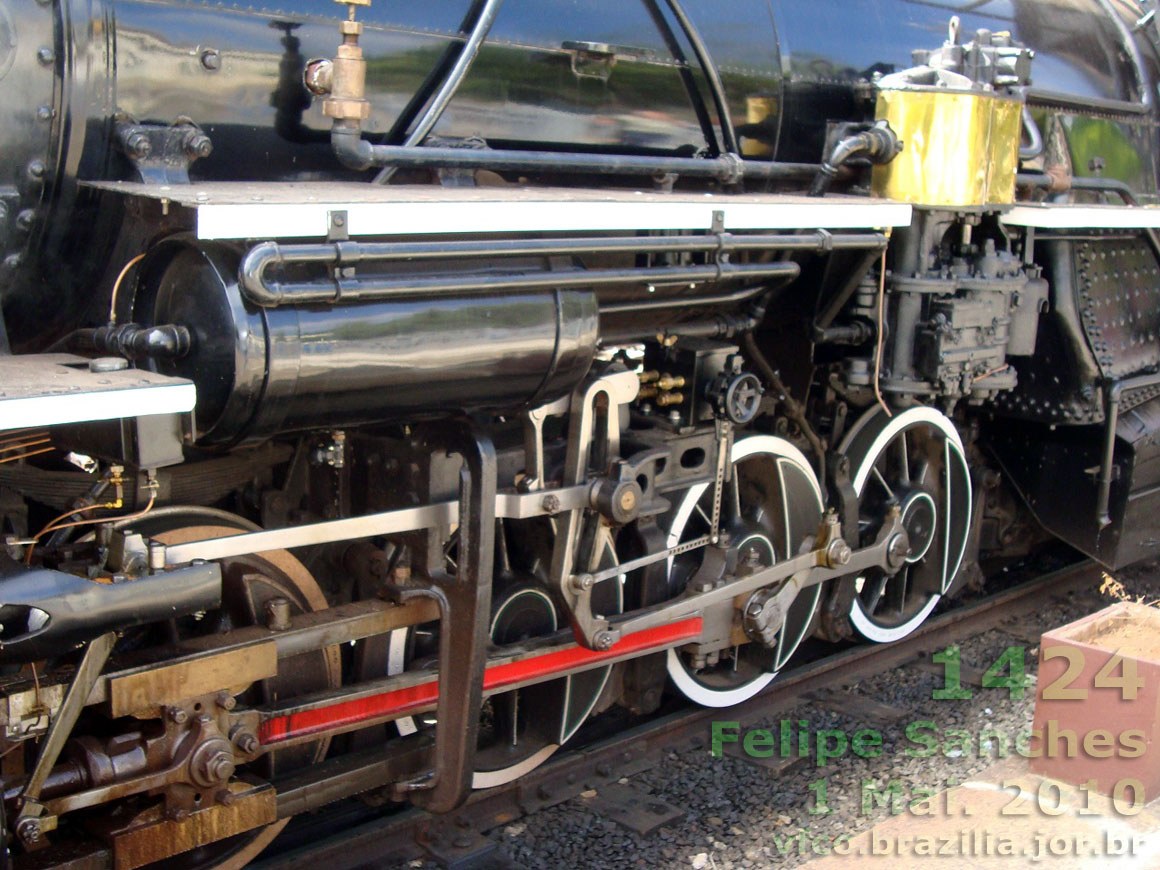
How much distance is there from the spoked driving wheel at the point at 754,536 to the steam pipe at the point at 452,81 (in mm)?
1666

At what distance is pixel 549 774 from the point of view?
Answer: 4.04m

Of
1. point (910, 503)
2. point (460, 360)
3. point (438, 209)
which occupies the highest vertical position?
point (438, 209)

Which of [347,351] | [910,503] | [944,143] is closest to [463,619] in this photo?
[347,351]

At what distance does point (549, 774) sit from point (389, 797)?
748 millimetres

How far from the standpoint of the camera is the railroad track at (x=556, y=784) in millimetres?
3539

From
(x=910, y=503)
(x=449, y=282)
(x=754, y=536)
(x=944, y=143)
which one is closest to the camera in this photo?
(x=449, y=282)

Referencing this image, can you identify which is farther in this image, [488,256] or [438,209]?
[488,256]

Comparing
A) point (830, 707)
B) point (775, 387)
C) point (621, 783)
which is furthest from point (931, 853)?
point (775, 387)

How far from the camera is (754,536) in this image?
4.47m

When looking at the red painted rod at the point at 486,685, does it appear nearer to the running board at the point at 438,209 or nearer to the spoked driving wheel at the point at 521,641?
the spoked driving wheel at the point at 521,641

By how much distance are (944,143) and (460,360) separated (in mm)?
2150

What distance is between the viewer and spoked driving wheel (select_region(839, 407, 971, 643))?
5.00 m

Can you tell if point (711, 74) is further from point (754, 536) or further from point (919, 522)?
point (919, 522)

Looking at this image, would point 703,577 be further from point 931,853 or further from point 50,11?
Answer: point 50,11
